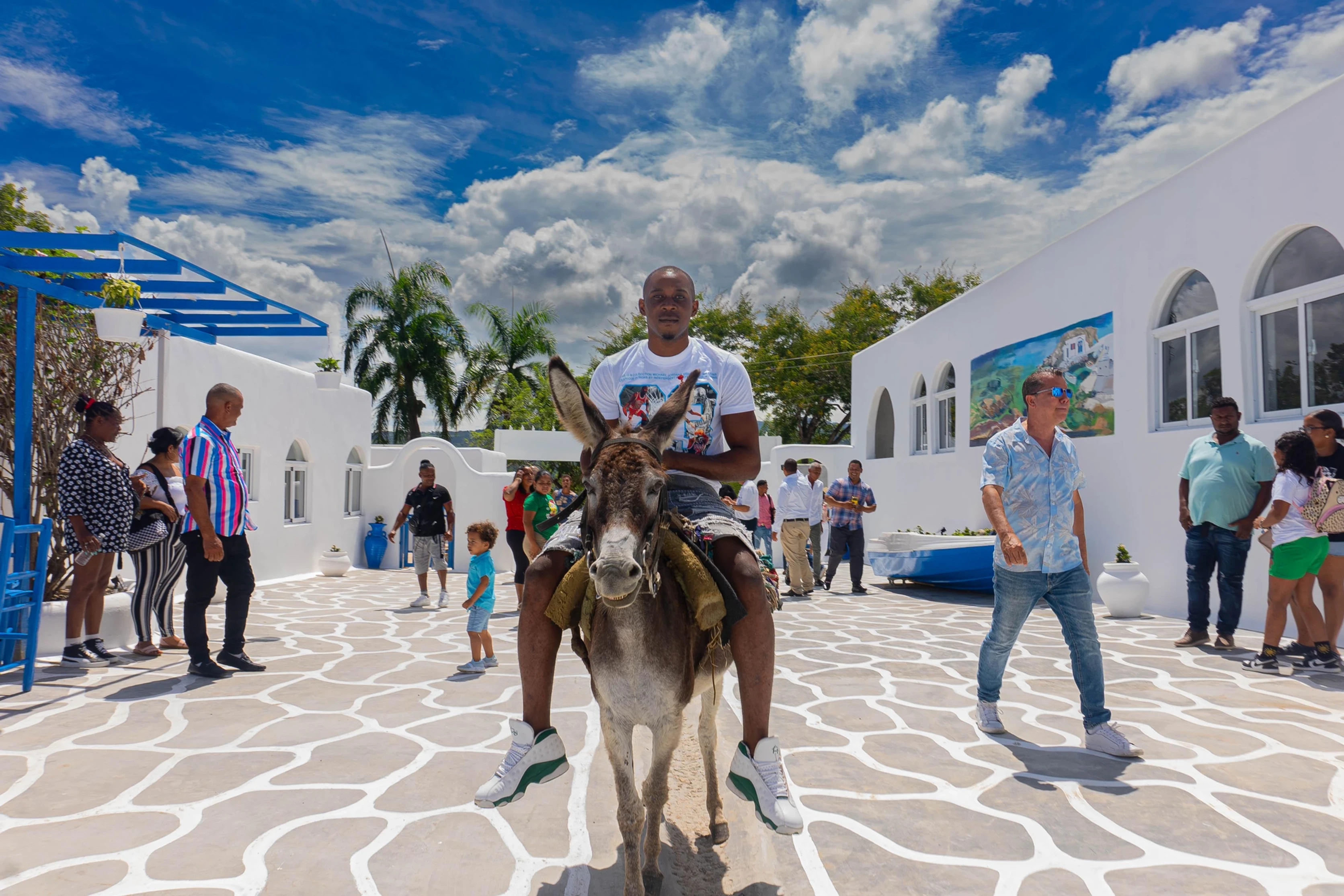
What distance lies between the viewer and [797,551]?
1291 cm

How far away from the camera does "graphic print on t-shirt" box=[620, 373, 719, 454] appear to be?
3.52 meters

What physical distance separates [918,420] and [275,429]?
45.9 ft

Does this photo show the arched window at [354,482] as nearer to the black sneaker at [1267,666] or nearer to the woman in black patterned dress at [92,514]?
the woman in black patterned dress at [92,514]

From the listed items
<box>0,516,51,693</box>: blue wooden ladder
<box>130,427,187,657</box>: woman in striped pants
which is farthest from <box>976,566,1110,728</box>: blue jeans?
<box>130,427,187,657</box>: woman in striped pants

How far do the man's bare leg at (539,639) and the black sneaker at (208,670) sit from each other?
4945 millimetres

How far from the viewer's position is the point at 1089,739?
493 centimetres

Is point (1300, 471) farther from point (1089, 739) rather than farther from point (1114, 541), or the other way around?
point (1114, 541)

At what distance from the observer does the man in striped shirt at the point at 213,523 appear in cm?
634

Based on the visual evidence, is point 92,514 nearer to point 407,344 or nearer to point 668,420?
point 668,420

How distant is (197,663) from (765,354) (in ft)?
116

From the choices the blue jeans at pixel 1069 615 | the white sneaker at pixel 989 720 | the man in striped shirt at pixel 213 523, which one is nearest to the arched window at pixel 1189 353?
the blue jeans at pixel 1069 615

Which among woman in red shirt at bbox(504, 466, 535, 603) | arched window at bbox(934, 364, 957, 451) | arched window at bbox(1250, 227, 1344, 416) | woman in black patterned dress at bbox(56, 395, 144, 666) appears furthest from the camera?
arched window at bbox(934, 364, 957, 451)

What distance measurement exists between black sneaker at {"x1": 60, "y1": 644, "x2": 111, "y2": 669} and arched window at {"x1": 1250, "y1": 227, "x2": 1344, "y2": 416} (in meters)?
12.3

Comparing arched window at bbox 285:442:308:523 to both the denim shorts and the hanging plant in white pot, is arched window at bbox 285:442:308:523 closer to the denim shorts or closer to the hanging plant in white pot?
the denim shorts
